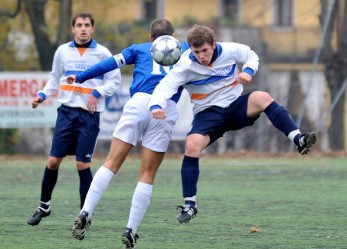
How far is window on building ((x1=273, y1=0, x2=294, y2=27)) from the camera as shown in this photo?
3912cm

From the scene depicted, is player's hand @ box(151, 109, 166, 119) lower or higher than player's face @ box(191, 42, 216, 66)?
lower

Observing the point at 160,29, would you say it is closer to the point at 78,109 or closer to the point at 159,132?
the point at 159,132

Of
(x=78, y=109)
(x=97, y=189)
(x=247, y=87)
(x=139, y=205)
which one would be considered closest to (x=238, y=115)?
(x=139, y=205)

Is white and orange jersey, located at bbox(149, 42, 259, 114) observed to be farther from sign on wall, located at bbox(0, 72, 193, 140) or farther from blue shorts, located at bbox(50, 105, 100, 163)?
sign on wall, located at bbox(0, 72, 193, 140)

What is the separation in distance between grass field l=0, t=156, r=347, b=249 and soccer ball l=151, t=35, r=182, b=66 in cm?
160

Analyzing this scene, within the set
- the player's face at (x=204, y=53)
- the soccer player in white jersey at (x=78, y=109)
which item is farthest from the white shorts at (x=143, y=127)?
the soccer player in white jersey at (x=78, y=109)

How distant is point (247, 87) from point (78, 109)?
1349cm

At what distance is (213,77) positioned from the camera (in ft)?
31.9

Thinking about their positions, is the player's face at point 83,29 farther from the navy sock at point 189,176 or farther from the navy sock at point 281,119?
the navy sock at point 281,119

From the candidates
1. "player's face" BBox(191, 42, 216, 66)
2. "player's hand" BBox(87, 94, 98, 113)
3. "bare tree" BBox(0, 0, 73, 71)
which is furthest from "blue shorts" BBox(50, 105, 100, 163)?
"bare tree" BBox(0, 0, 73, 71)

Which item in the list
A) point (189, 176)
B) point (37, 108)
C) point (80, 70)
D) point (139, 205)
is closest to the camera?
point (139, 205)

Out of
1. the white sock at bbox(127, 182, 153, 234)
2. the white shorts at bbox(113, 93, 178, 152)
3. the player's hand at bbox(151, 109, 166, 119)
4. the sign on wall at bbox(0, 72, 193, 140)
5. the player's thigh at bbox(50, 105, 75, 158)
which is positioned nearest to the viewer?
the player's hand at bbox(151, 109, 166, 119)

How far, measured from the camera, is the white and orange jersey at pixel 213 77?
949 centimetres

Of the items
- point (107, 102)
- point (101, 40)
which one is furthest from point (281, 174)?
point (101, 40)
